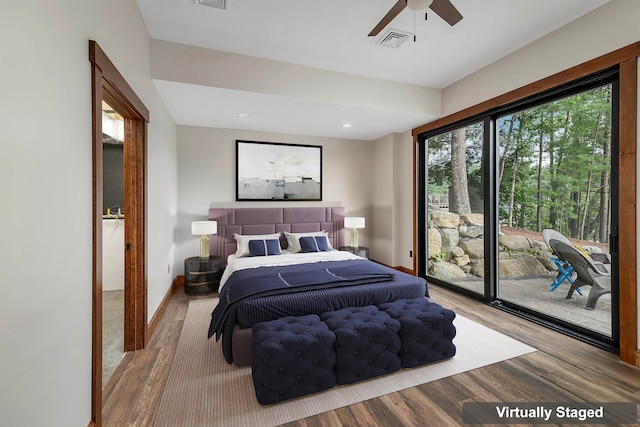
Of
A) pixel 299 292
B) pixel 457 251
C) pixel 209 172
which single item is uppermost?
pixel 209 172

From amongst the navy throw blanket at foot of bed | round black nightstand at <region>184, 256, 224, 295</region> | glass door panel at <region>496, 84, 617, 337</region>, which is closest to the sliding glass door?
glass door panel at <region>496, 84, 617, 337</region>

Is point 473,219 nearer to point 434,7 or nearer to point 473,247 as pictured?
point 473,247

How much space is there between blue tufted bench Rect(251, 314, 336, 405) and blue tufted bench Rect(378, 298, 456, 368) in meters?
0.61

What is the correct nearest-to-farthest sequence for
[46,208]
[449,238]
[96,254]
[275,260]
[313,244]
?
1. [46,208]
2. [96,254]
3. [275,260]
4. [449,238]
5. [313,244]

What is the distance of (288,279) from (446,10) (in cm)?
257

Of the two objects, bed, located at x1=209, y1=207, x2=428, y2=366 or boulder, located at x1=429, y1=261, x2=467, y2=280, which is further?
boulder, located at x1=429, y1=261, x2=467, y2=280

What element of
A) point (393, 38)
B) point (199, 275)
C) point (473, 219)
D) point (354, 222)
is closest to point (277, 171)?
point (354, 222)

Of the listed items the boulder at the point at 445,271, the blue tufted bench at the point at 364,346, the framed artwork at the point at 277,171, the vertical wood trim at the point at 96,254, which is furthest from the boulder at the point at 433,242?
the vertical wood trim at the point at 96,254

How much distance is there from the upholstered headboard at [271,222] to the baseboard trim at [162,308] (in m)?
0.68

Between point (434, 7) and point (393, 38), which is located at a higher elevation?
point (393, 38)

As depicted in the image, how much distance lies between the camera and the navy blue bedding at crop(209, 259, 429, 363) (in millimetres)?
2391

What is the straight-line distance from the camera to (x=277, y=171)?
16.6ft

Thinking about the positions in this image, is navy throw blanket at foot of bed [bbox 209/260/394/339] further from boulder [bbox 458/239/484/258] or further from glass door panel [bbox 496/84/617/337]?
glass door panel [bbox 496/84/617/337]

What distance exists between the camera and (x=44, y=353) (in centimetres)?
116
